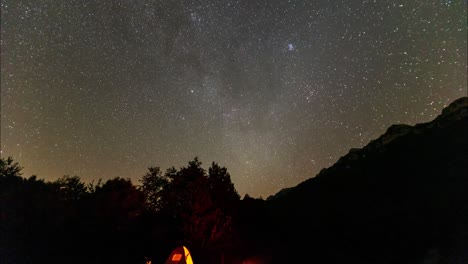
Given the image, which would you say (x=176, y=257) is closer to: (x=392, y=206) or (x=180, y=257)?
(x=180, y=257)

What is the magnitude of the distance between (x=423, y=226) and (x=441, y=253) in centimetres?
934

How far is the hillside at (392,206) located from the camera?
40.8 meters

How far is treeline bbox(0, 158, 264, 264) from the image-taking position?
2193cm

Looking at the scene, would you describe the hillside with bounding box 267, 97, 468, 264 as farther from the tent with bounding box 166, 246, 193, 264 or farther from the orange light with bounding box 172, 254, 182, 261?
the orange light with bounding box 172, 254, 182, 261

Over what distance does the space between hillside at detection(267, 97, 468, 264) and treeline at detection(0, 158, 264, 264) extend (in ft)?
44.1

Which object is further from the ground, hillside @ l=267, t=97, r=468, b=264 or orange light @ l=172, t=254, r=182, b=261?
hillside @ l=267, t=97, r=468, b=264

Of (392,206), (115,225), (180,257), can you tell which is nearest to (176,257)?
(180,257)

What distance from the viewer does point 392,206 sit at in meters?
55.3

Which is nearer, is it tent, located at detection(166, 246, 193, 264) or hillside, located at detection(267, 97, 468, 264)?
tent, located at detection(166, 246, 193, 264)

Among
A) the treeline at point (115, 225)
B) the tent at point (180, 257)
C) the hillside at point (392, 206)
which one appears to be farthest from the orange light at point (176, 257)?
the hillside at point (392, 206)

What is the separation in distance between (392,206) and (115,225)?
46287 mm

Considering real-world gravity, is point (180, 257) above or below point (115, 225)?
below

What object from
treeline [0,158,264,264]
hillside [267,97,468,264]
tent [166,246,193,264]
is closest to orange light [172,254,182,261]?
tent [166,246,193,264]

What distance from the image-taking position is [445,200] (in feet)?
169
